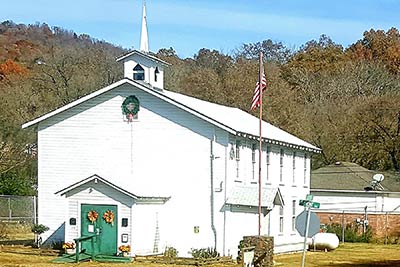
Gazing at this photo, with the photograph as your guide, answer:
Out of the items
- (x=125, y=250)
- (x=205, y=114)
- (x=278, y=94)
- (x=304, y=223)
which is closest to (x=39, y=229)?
(x=125, y=250)

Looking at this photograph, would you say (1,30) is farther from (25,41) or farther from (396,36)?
(396,36)

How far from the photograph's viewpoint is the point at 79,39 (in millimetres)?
109438

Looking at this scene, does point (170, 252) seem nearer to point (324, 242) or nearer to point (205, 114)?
point (205, 114)

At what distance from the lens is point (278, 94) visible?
2655 inches

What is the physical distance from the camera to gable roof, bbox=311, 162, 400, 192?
2181 inches

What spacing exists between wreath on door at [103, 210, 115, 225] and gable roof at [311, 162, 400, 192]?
25.4 m

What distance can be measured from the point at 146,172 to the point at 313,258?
27.1 ft

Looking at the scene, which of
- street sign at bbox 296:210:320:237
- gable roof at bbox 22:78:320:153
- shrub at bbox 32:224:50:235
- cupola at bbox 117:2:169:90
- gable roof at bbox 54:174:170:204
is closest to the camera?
street sign at bbox 296:210:320:237

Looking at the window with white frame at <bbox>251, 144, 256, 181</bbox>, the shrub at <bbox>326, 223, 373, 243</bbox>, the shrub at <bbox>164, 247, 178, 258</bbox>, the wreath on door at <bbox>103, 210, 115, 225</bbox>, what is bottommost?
the shrub at <bbox>326, 223, 373, 243</bbox>

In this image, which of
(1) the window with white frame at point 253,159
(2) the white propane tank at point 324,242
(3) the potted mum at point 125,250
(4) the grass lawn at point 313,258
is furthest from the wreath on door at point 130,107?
(2) the white propane tank at point 324,242

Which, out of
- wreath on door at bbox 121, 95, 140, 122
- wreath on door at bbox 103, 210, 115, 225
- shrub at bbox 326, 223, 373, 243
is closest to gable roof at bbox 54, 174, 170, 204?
wreath on door at bbox 103, 210, 115, 225

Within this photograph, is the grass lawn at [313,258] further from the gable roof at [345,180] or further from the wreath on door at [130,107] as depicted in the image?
the gable roof at [345,180]

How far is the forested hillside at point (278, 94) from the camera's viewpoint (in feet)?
200

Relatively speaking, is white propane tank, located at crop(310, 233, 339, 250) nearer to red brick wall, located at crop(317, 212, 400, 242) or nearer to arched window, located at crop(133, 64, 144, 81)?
red brick wall, located at crop(317, 212, 400, 242)
